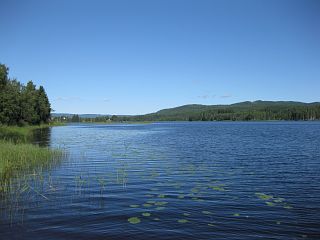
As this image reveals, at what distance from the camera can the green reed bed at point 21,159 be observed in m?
20.1

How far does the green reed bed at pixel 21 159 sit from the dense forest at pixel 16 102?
25097 mm

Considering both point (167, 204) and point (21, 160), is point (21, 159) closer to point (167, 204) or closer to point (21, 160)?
point (21, 160)

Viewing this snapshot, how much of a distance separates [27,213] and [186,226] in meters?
7.01

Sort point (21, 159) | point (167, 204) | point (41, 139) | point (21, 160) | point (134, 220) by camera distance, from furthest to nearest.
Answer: point (41, 139) < point (21, 159) < point (21, 160) < point (167, 204) < point (134, 220)

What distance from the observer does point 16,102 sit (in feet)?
217

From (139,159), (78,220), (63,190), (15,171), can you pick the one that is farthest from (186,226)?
(139,159)

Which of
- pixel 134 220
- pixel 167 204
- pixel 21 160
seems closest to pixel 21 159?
pixel 21 160

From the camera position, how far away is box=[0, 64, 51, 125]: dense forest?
5570cm

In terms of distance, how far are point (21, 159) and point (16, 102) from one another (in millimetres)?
46240

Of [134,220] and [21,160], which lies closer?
[134,220]

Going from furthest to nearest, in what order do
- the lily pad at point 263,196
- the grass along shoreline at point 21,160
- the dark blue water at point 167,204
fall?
the grass along shoreline at point 21,160 → the lily pad at point 263,196 → the dark blue water at point 167,204

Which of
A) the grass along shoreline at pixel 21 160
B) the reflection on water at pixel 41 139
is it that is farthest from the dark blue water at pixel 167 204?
the reflection on water at pixel 41 139

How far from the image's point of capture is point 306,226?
1223cm

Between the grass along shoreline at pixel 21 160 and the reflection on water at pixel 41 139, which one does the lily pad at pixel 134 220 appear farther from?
the reflection on water at pixel 41 139
